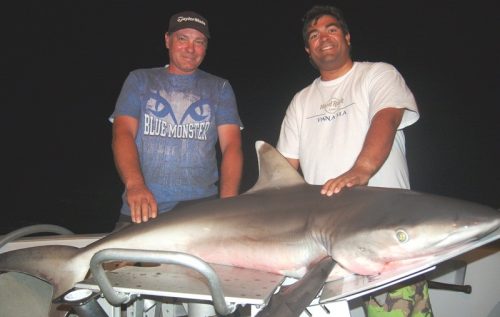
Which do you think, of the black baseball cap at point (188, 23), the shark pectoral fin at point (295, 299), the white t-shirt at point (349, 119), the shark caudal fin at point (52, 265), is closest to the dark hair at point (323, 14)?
the white t-shirt at point (349, 119)

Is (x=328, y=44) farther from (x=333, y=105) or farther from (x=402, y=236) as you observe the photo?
(x=402, y=236)

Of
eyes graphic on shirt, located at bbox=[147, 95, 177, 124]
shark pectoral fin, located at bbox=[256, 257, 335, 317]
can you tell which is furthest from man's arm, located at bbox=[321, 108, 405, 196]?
eyes graphic on shirt, located at bbox=[147, 95, 177, 124]

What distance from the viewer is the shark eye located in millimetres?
1409

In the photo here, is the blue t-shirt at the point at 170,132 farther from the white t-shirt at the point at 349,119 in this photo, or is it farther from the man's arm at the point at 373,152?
the man's arm at the point at 373,152

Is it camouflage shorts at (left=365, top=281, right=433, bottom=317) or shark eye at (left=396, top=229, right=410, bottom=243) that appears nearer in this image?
shark eye at (left=396, top=229, right=410, bottom=243)

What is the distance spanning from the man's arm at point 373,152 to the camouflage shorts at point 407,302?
613 mm

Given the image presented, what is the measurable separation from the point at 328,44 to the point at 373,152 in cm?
83

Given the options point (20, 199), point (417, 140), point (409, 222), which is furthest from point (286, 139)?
point (417, 140)

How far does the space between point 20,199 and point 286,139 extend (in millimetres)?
21888

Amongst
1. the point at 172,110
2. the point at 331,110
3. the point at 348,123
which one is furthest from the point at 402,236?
the point at 172,110

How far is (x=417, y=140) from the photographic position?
3934 cm

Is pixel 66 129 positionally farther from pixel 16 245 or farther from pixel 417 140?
pixel 16 245

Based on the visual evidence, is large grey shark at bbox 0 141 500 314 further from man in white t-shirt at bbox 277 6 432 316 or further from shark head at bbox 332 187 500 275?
man in white t-shirt at bbox 277 6 432 316

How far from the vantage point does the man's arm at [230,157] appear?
2.77 metres
